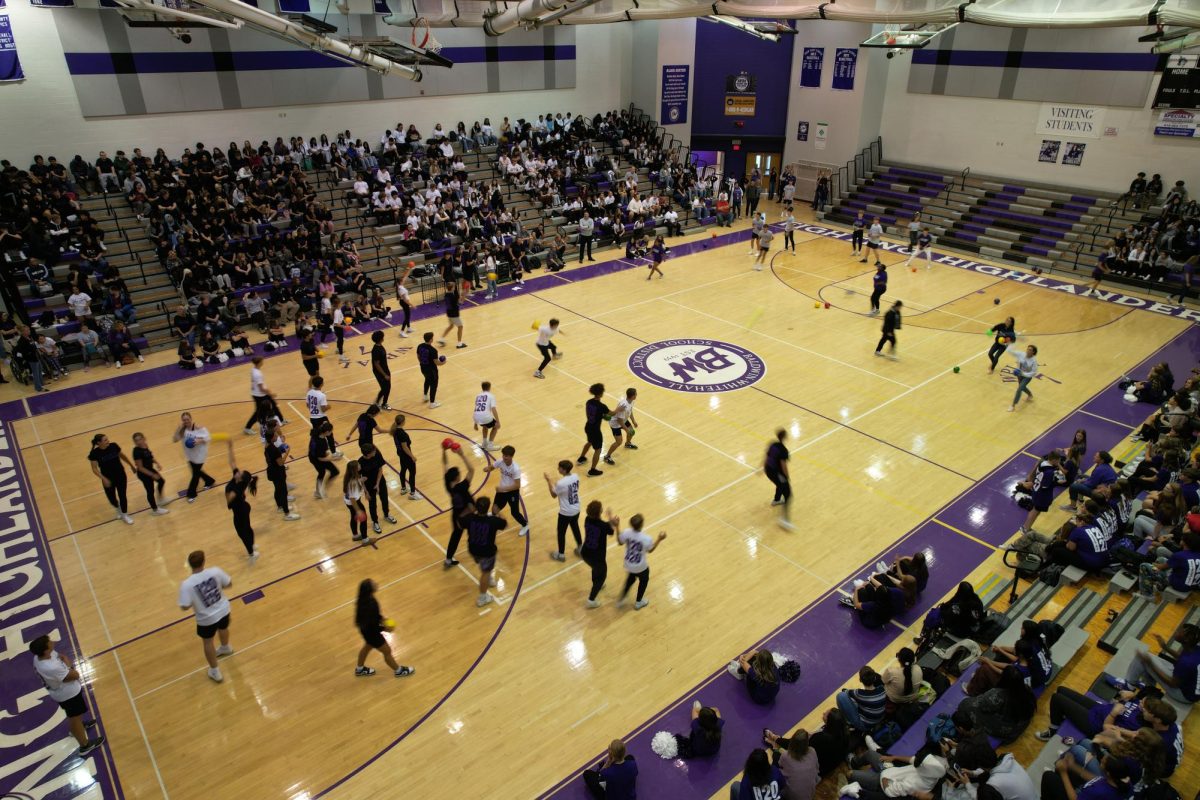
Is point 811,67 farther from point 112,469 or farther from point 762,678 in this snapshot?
point 112,469

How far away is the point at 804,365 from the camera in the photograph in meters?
18.1

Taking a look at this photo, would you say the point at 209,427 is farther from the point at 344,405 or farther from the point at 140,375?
the point at 140,375

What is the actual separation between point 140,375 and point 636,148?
937 inches

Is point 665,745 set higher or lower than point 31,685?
higher

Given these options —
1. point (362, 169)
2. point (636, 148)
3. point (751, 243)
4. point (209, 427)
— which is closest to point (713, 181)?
point (636, 148)

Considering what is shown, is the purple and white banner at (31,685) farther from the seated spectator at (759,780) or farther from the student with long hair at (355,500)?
the seated spectator at (759,780)

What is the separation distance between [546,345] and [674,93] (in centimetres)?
2443

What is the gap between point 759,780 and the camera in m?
6.43

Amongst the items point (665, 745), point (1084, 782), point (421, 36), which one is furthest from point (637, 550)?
point (421, 36)

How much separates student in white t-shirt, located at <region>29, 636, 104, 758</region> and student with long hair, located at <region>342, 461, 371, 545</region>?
3.96m

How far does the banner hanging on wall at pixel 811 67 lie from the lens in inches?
1341

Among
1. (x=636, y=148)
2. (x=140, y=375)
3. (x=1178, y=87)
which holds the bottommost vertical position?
(x=140, y=375)

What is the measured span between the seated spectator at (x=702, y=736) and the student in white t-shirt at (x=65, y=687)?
22.2 ft

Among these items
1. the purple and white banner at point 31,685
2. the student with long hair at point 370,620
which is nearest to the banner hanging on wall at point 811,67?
the student with long hair at point 370,620
